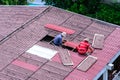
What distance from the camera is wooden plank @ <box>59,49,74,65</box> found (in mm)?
19922

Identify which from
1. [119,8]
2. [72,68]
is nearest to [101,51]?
[72,68]

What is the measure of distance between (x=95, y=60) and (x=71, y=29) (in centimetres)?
337

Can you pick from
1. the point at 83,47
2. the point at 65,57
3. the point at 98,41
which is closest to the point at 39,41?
the point at 65,57

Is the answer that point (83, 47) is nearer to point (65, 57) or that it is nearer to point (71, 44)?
point (71, 44)

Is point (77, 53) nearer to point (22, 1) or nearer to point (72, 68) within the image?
point (72, 68)

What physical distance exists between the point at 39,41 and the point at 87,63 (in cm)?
338

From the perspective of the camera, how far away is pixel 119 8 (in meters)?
29.2

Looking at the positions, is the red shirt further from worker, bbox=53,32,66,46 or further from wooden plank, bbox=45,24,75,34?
wooden plank, bbox=45,24,75,34

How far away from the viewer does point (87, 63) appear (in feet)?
65.6

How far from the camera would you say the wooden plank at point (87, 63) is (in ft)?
64.3

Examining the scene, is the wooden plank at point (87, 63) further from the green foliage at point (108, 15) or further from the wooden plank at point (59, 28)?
the green foliage at point (108, 15)

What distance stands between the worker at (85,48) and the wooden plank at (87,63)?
420 millimetres

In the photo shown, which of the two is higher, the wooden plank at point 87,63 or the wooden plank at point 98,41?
the wooden plank at point 98,41

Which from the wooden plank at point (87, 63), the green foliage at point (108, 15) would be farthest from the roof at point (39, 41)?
the green foliage at point (108, 15)
